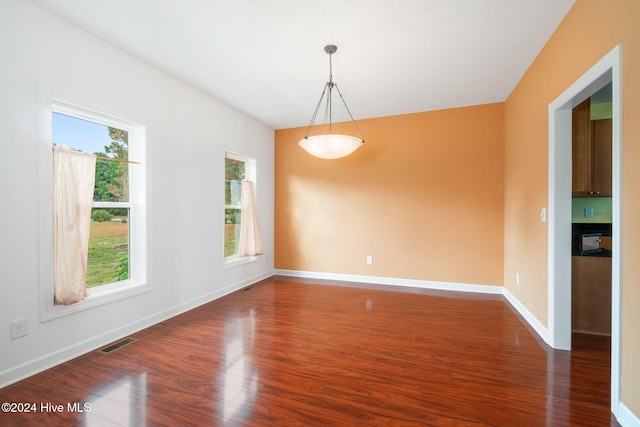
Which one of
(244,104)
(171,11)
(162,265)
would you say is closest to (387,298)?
(162,265)

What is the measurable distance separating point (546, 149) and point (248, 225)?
3.88 metres

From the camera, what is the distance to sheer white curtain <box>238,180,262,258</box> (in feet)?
14.6

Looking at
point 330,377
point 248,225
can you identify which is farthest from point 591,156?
point 248,225

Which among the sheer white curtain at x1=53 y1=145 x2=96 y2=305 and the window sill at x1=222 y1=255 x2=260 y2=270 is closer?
the sheer white curtain at x1=53 y1=145 x2=96 y2=305

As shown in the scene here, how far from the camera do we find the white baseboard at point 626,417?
1467 millimetres

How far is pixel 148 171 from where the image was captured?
2.93m

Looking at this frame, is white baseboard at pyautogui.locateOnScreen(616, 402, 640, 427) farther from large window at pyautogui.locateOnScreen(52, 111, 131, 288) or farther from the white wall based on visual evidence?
large window at pyautogui.locateOnScreen(52, 111, 131, 288)

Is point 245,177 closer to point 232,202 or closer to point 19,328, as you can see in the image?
point 232,202

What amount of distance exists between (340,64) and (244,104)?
175cm

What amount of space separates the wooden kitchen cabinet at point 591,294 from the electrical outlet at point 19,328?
4771 mm

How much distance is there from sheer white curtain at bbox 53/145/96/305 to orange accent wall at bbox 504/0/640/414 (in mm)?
3811

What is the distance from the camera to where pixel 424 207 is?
4438 millimetres

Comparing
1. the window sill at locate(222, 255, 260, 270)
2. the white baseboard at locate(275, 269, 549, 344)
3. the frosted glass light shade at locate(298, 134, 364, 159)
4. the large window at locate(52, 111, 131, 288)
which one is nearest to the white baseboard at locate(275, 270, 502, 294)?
the white baseboard at locate(275, 269, 549, 344)

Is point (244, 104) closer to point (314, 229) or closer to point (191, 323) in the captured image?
point (314, 229)
